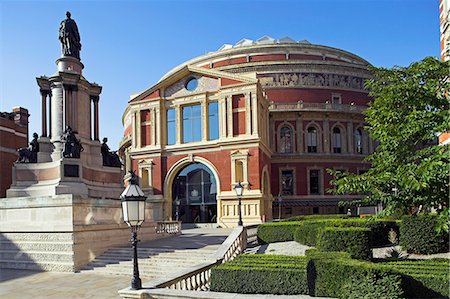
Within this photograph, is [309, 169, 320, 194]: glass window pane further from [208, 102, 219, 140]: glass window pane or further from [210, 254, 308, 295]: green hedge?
[210, 254, 308, 295]: green hedge

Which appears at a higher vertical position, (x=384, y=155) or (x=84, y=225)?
(x=384, y=155)

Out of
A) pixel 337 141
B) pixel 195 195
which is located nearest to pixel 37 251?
pixel 195 195

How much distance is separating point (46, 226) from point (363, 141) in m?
38.4

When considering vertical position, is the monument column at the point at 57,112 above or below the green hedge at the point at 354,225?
above

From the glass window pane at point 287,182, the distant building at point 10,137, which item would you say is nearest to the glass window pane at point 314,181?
the glass window pane at point 287,182

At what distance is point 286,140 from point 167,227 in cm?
2402

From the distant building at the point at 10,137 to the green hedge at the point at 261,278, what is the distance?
28.6 m

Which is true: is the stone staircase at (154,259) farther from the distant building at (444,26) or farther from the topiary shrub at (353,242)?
the distant building at (444,26)

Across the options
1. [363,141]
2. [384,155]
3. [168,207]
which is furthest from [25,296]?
[363,141]

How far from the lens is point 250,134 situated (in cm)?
3700

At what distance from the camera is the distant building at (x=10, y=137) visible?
36281 mm

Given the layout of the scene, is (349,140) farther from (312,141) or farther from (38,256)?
(38,256)

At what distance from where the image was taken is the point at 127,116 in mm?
66375

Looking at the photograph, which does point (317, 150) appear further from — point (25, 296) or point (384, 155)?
point (25, 296)
